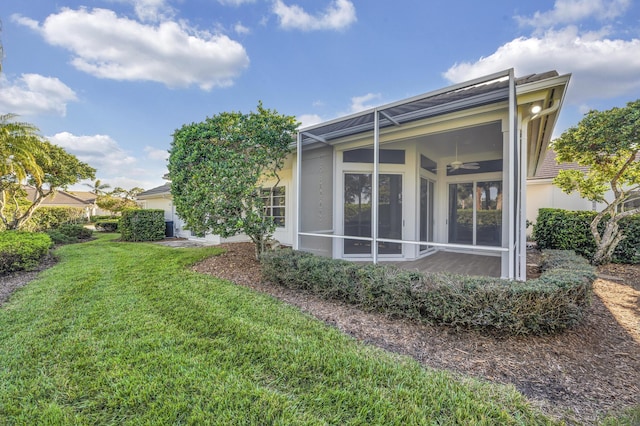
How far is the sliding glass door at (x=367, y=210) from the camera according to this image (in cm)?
703

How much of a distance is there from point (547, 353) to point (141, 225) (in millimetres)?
15178

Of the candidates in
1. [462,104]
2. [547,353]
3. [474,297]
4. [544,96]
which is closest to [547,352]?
[547,353]

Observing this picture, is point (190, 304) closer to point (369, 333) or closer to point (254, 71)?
point (369, 333)

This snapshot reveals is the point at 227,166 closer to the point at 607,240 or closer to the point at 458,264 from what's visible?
the point at 458,264

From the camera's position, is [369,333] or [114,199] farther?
[114,199]

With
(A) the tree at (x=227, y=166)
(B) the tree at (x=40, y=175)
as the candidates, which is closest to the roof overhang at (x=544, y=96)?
(A) the tree at (x=227, y=166)

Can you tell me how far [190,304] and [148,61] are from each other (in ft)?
25.2

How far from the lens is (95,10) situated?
21.7ft

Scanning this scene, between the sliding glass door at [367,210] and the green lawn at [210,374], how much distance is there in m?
3.26

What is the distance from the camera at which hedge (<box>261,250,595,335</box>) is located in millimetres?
3305

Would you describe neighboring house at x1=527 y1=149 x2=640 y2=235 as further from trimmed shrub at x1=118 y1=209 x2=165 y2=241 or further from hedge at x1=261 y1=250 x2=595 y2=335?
trimmed shrub at x1=118 y1=209 x2=165 y2=241

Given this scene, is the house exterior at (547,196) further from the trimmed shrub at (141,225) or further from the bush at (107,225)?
the bush at (107,225)

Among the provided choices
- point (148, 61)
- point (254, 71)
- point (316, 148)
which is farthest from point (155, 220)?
point (316, 148)

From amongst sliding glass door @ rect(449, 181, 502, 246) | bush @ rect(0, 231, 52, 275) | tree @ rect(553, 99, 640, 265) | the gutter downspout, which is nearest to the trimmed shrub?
bush @ rect(0, 231, 52, 275)
